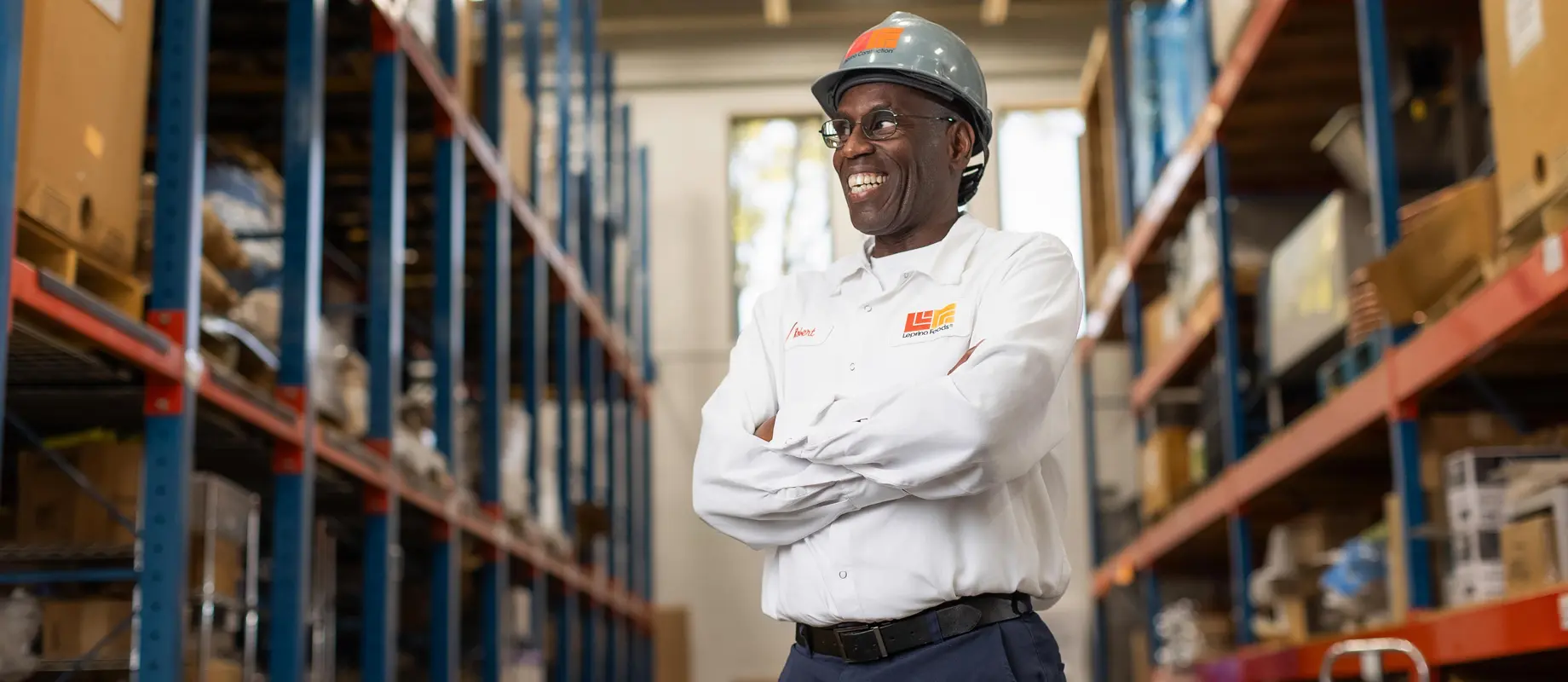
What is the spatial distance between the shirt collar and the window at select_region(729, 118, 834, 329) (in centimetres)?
1341

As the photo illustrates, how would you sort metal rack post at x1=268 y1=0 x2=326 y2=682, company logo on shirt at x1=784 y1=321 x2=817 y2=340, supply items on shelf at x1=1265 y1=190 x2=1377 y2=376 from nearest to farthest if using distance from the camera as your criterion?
company logo on shirt at x1=784 y1=321 x2=817 y2=340 < metal rack post at x1=268 y1=0 x2=326 y2=682 < supply items on shelf at x1=1265 y1=190 x2=1377 y2=376

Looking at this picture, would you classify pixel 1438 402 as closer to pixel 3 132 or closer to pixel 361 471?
pixel 361 471

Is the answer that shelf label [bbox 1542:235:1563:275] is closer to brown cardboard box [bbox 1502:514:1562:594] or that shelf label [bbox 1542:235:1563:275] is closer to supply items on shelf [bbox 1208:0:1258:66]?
brown cardboard box [bbox 1502:514:1562:594]

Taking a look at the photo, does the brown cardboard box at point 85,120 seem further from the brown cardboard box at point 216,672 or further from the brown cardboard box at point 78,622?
the brown cardboard box at point 216,672

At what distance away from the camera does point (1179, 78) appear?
9516 millimetres

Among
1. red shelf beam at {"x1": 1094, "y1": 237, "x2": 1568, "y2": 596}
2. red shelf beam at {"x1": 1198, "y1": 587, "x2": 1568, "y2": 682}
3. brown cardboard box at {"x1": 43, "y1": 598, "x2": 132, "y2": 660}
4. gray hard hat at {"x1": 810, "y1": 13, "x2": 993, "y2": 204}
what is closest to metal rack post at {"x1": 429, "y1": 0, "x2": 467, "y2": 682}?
brown cardboard box at {"x1": 43, "y1": 598, "x2": 132, "y2": 660}

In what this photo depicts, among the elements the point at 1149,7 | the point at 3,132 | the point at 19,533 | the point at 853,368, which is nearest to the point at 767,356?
the point at 853,368

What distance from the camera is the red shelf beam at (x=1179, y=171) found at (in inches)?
287

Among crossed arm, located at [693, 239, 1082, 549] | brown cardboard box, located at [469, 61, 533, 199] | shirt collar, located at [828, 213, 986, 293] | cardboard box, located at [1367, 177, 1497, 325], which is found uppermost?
brown cardboard box, located at [469, 61, 533, 199]

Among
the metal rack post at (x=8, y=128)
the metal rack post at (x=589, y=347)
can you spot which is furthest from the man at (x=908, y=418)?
the metal rack post at (x=589, y=347)

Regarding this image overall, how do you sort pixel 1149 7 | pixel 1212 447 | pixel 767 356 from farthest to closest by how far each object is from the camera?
pixel 1149 7 → pixel 1212 447 → pixel 767 356

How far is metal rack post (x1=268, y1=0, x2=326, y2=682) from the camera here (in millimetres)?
5258

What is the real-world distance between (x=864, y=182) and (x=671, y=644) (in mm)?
12512

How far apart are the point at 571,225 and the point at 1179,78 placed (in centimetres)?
394
